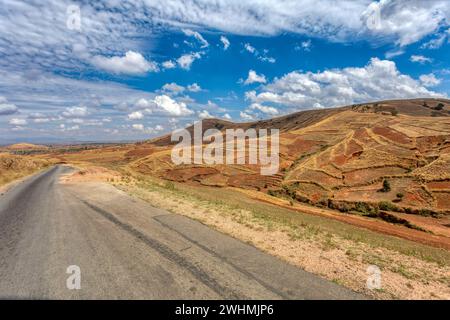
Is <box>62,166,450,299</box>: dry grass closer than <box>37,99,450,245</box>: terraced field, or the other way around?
<box>62,166,450,299</box>: dry grass

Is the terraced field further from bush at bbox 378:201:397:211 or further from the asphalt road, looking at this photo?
the asphalt road

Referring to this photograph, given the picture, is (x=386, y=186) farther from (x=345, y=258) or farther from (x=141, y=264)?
(x=141, y=264)

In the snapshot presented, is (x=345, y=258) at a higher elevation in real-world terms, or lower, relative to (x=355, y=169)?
lower

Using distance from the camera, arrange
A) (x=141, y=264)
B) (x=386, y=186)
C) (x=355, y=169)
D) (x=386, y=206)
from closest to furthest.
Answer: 1. (x=141, y=264)
2. (x=386, y=206)
3. (x=386, y=186)
4. (x=355, y=169)

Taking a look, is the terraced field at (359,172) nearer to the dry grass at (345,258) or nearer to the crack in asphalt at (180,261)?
the dry grass at (345,258)

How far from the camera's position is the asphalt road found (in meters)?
5.37

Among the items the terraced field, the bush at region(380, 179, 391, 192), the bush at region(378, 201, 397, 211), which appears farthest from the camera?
the bush at region(380, 179, 391, 192)

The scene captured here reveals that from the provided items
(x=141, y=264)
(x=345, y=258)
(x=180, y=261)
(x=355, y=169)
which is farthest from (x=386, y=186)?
(x=141, y=264)

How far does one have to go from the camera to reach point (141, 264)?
659 centimetres

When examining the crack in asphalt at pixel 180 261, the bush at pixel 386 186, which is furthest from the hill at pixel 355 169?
the crack in asphalt at pixel 180 261

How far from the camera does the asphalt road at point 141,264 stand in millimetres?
5371

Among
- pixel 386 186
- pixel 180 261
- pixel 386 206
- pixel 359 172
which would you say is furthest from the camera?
pixel 359 172

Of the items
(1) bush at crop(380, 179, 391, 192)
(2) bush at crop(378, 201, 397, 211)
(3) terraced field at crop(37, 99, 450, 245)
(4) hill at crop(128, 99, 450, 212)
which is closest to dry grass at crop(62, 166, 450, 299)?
(3) terraced field at crop(37, 99, 450, 245)
